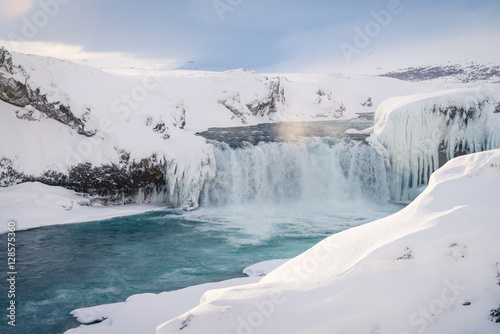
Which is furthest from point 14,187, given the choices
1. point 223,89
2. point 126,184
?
point 223,89

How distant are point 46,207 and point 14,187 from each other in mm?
1557

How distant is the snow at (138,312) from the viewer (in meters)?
6.48

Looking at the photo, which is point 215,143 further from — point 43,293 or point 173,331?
point 173,331

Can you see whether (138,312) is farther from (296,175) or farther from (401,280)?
(296,175)

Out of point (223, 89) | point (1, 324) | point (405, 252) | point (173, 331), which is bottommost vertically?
point (1, 324)

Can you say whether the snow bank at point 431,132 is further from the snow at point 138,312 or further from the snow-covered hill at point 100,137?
the snow at point 138,312

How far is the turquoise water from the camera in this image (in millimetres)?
8461

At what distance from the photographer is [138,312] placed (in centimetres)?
696

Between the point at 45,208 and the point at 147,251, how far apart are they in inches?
204

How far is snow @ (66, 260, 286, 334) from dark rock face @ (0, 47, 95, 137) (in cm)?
1071

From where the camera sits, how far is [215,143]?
1880cm

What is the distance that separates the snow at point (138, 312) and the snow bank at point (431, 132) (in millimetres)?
12254

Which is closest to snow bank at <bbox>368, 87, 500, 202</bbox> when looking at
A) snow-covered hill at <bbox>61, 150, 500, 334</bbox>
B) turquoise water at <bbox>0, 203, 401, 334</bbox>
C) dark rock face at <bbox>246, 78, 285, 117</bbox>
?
turquoise water at <bbox>0, 203, 401, 334</bbox>

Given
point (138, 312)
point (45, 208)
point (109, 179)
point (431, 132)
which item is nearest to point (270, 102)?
point (431, 132)
